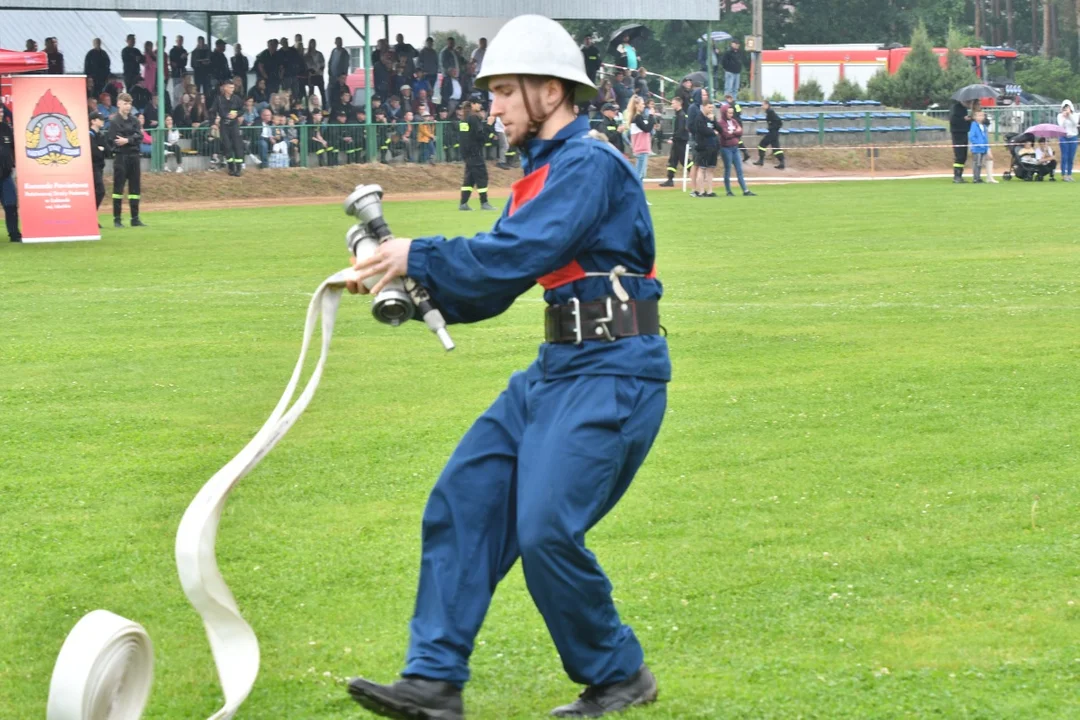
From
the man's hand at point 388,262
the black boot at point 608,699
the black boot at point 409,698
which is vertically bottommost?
the black boot at point 608,699

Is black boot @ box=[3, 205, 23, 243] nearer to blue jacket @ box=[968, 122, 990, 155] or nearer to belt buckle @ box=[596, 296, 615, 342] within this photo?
belt buckle @ box=[596, 296, 615, 342]

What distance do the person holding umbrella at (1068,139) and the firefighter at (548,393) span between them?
38318 millimetres

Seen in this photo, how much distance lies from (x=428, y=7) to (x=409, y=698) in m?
39.3

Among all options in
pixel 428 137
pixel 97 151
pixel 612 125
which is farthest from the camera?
pixel 428 137

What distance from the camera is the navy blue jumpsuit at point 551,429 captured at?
4383 millimetres


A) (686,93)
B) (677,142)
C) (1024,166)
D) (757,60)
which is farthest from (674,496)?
(757,60)

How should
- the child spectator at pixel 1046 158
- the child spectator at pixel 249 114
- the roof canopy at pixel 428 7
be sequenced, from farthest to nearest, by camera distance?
1. the child spectator at pixel 1046 158
2. the child spectator at pixel 249 114
3. the roof canopy at pixel 428 7

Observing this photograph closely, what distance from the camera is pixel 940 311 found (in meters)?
14.4

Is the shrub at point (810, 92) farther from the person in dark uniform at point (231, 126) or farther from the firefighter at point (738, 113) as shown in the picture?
the person in dark uniform at point (231, 126)

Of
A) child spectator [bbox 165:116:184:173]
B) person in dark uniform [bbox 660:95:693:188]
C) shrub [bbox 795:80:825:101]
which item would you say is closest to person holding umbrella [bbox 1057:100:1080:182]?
person in dark uniform [bbox 660:95:693:188]

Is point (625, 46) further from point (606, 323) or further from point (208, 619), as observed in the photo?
point (208, 619)

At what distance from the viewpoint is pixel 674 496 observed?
771 centimetres

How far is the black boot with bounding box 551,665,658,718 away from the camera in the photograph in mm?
4730

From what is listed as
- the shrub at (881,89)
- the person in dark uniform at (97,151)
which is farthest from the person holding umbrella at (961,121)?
the person in dark uniform at (97,151)
